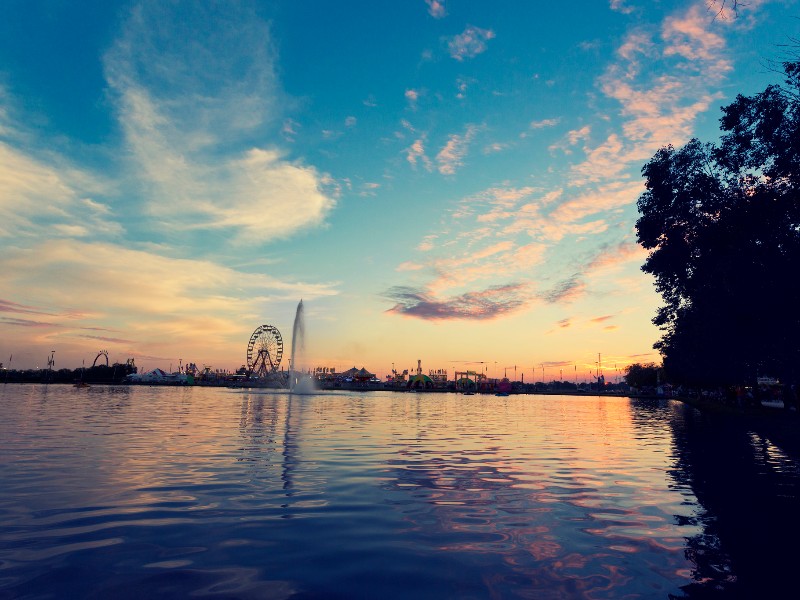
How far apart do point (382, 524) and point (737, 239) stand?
29.5m

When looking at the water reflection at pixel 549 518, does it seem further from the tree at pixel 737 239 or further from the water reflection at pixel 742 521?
the tree at pixel 737 239

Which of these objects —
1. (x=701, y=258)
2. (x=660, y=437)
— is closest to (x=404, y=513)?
(x=660, y=437)

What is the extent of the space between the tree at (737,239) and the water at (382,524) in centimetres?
1252

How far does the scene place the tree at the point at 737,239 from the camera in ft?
96.2

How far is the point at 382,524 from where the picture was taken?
34.9 ft

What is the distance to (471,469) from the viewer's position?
18.3 metres

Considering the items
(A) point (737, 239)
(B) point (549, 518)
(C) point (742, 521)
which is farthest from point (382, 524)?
(A) point (737, 239)

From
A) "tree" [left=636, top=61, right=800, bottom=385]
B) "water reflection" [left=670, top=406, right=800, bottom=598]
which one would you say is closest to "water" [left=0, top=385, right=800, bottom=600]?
"water reflection" [left=670, top=406, right=800, bottom=598]

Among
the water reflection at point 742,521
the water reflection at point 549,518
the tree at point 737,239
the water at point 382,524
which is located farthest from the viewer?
the tree at point 737,239

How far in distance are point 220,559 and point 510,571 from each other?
180 inches

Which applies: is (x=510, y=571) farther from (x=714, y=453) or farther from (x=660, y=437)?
(x=660, y=437)

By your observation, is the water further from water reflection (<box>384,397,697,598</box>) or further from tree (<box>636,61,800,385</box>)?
tree (<box>636,61,800,385</box>)

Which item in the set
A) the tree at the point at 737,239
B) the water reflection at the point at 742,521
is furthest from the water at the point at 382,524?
the tree at the point at 737,239

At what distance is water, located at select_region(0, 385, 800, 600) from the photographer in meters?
7.32
